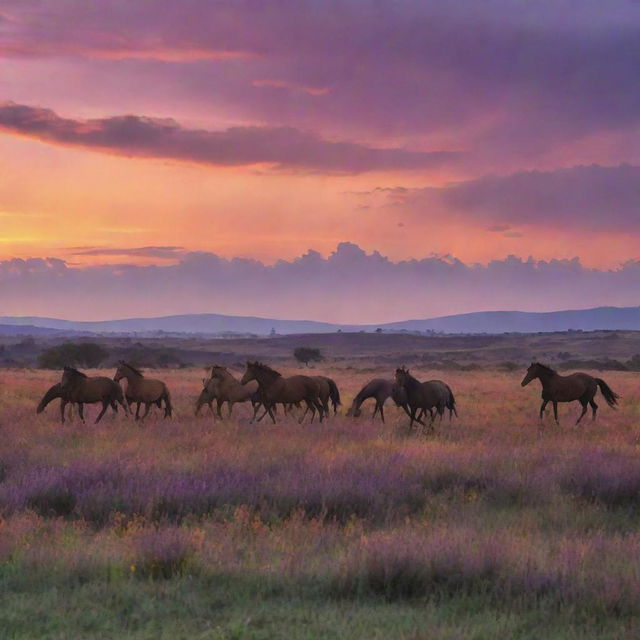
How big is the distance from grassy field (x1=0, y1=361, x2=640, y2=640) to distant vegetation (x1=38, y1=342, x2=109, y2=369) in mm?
61945

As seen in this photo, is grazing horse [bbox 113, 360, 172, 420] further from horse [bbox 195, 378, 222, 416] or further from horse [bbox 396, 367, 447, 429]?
horse [bbox 396, 367, 447, 429]

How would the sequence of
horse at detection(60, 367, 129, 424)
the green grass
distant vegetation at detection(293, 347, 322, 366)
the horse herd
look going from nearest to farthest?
the green grass < the horse herd < horse at detection(60, 367, 129, 424) < distant vegetation at detection(293, 347, 322, 366)

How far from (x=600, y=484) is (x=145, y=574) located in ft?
23.4

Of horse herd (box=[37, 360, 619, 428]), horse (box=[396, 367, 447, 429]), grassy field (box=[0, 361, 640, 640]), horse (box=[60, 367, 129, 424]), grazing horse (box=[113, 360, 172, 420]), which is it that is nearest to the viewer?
grassy field (box=[0, 361, 640, 640])

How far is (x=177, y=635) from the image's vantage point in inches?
225

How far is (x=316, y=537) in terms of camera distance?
8.54 m

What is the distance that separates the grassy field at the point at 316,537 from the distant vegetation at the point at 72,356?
61.9 metres

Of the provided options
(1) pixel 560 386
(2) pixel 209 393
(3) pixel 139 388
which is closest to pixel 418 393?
(1) pixel 560 386

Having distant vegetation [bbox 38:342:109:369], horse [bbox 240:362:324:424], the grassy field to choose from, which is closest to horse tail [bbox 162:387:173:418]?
horse [bbox 240:362:324:424]

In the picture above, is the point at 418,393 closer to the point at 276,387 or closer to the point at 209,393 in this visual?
the point at 276,387

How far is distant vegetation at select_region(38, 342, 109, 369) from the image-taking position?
2972 inches

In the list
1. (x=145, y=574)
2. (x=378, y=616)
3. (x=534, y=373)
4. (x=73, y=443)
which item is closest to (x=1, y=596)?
(x=145, y=574)

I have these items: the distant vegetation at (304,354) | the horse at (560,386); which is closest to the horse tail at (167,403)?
the horse at (560,386)

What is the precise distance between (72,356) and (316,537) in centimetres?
7274
